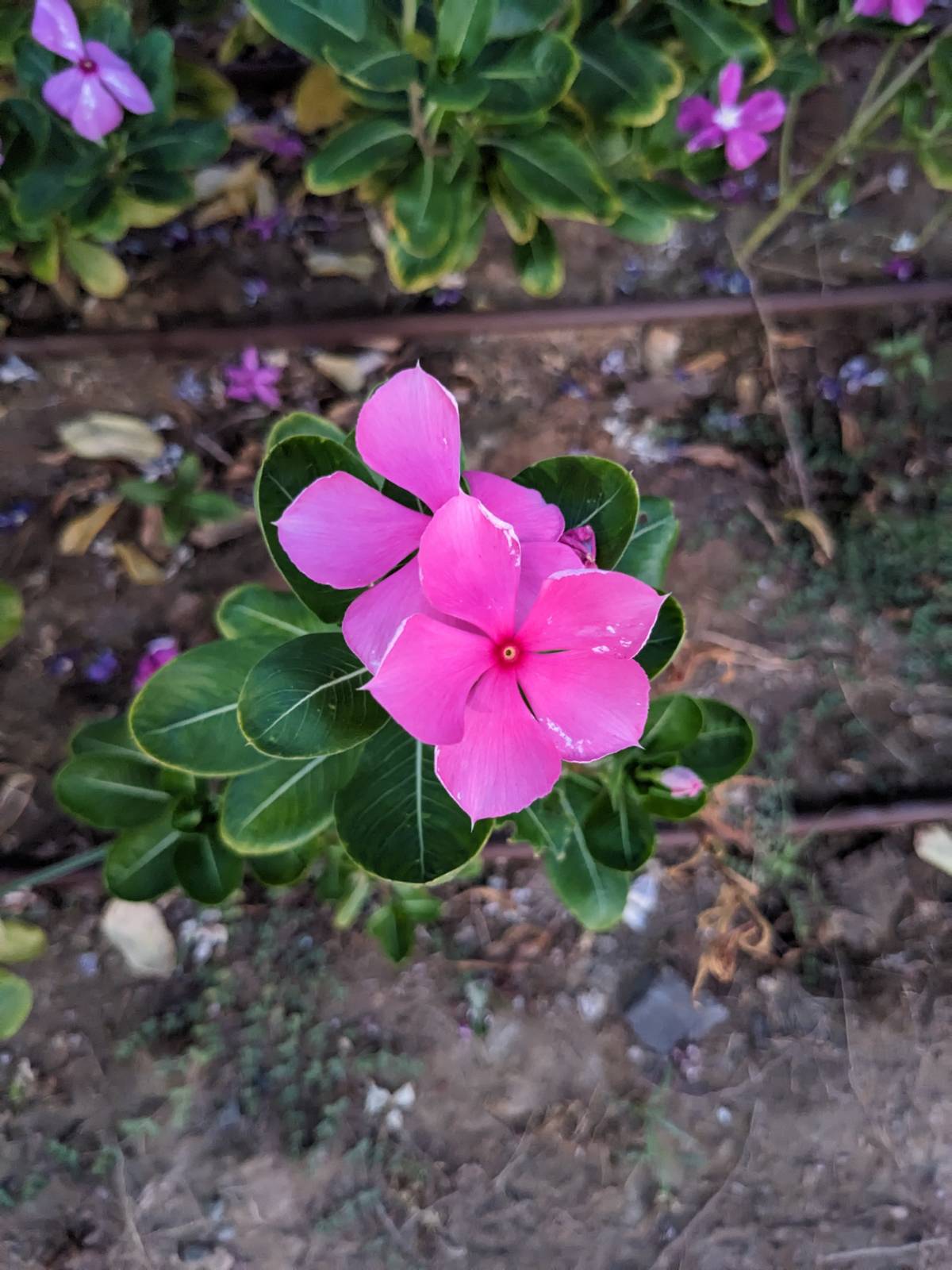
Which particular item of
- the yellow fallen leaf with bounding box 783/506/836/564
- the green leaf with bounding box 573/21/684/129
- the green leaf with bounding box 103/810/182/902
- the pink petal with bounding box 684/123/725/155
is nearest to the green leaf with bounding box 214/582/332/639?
the green leaf with bounding box 103/810/182/902

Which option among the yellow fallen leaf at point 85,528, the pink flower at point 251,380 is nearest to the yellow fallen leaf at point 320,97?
the pink flower at point 251,380

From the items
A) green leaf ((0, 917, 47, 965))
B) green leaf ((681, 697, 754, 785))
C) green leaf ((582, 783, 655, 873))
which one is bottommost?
green leaf ((0, 917, 47, 965))

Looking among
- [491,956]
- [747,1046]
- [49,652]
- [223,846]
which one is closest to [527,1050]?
[491,956]

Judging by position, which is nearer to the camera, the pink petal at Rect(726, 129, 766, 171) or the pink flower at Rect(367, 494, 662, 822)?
the pink flower at Rect(367, 494, 662, 822)

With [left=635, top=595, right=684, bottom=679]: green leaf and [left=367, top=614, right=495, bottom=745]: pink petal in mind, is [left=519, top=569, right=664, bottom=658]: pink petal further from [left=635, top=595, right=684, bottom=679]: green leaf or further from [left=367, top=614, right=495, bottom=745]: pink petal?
[left=635, top=595, right=684, bottom=679]: green leaf

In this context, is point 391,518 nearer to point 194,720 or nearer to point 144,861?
point 194,720

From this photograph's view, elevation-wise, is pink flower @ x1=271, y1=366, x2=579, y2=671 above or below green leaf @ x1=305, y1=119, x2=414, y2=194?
below

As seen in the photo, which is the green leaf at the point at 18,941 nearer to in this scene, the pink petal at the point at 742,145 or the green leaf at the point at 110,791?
the green leaf at the point at 110,791
